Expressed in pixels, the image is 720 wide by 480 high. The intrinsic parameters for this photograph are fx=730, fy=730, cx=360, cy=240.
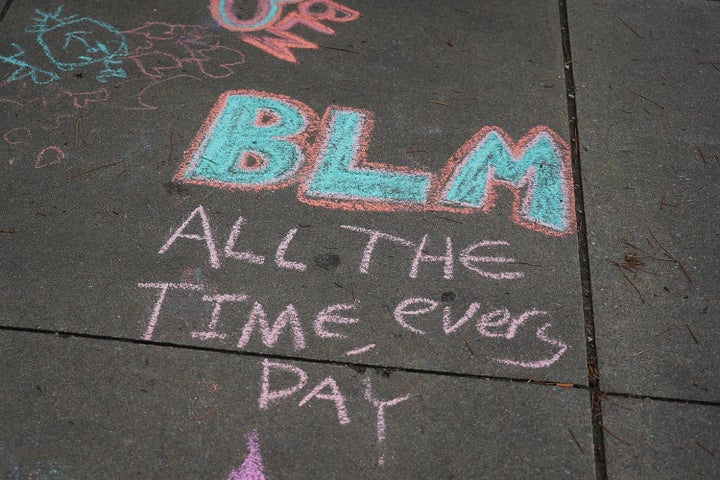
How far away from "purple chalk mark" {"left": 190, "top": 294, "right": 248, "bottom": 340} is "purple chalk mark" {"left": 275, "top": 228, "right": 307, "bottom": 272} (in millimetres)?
213

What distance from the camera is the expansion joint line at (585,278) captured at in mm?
2488

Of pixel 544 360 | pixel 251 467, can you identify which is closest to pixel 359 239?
pixel 544 360

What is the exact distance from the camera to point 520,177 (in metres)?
3.30

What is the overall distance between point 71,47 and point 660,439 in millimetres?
3354

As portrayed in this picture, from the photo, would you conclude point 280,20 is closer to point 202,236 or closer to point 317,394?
point 202,236

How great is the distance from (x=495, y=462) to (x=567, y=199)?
1.31 metres

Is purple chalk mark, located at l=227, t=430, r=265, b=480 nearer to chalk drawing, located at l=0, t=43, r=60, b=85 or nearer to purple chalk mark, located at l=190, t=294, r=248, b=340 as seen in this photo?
purple chalk mark, located at l=190, t=294, r=248, b=340

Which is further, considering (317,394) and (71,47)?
(71,47)

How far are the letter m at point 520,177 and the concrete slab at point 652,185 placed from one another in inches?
4.9

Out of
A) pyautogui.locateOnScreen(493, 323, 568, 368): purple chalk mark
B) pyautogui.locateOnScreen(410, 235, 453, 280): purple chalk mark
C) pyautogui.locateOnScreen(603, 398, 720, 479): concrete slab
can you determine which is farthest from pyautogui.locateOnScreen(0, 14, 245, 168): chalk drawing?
pyautogui.locateOnScreen(603, 398, 720, 479): concrete slab

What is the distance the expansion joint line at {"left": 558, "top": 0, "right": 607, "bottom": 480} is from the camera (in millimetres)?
2488

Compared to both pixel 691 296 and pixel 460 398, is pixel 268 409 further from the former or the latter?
pixel 691 296

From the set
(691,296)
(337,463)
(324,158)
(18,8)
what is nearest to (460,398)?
Answer: (337,463)

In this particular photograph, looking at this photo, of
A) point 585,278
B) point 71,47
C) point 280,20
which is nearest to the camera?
point 585,278
